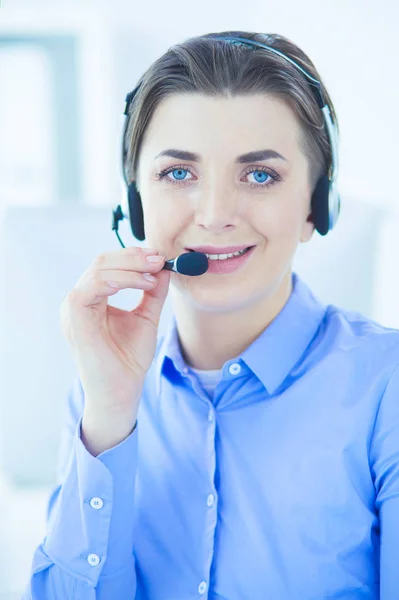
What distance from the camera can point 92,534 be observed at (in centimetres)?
104

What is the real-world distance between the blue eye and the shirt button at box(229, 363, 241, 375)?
0.96 ft

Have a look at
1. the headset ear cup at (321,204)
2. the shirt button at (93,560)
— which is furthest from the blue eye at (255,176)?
the shirt button at (93,560)

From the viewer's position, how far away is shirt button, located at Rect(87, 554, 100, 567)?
40.6 inches

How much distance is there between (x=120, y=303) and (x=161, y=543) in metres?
0.60

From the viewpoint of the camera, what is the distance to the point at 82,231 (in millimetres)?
1544

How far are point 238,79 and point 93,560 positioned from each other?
2.55 feet

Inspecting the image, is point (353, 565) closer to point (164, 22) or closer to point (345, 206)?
point (345, 206)

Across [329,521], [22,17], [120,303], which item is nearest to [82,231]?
[120,303]

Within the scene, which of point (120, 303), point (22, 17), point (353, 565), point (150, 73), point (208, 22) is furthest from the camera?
point (22, 17)

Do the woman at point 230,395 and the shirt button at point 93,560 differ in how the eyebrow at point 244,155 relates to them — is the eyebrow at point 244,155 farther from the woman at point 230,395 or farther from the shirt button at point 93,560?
the shirt button at point 93,560

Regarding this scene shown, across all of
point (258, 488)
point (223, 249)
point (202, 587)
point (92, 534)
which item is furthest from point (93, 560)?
point (223, 249)

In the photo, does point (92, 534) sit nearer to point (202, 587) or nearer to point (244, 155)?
point (202, 587)

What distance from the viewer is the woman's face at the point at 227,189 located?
1002mm

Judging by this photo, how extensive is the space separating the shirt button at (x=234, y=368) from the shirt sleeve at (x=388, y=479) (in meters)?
0.23
